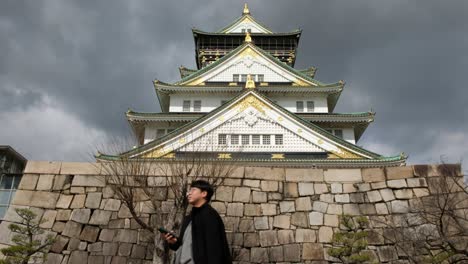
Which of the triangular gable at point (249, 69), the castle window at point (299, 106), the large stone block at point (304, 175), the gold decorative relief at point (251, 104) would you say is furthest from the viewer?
the triangular gable at point (249, 69)

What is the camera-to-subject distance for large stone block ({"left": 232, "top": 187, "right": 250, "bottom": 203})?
7.85 meters

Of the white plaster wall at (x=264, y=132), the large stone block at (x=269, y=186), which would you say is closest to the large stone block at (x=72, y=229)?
the large stone block at (x=269, y=186)

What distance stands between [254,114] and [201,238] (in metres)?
15.1

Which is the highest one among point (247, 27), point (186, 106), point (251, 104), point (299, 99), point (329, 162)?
point (247, 27)

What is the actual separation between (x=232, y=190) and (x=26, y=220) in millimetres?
4168

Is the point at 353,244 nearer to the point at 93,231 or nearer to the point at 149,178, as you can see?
the point at 149,178

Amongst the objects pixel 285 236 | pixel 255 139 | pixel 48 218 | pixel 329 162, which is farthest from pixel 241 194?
pixel 255 139

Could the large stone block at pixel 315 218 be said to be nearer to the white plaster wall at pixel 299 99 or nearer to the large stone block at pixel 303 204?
the large stone block at pixel 303 204

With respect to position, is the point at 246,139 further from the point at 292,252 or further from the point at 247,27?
the point at 247,27

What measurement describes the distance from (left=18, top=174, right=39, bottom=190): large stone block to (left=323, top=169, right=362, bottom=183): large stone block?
6.47 metres

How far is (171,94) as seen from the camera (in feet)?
71.7

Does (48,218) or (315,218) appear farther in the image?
(315,218)

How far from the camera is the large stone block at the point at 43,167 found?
7848mm

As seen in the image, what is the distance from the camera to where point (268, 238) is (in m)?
7.49
